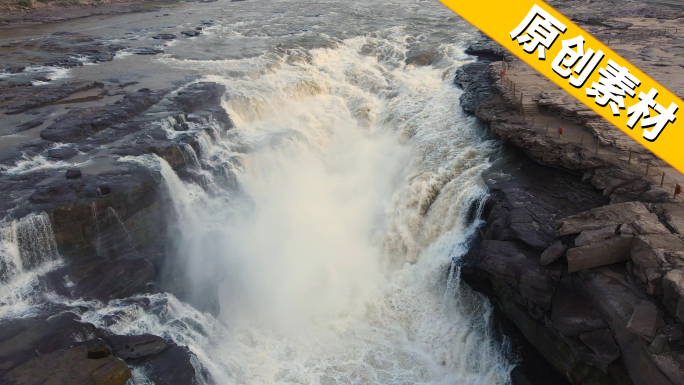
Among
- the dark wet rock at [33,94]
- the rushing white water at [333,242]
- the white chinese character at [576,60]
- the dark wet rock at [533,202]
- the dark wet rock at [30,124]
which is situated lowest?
the rushing white water at [333,242]

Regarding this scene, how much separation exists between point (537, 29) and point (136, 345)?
10.5m

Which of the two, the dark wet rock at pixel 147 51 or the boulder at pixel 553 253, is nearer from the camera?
the boulder at pixel 553 253

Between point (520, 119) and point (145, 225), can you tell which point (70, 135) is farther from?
point (520, 119)

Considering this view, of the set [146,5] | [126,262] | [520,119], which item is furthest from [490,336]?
[146,5]

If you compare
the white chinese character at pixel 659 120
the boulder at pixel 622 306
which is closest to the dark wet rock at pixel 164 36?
the boulder at pixel 622 306

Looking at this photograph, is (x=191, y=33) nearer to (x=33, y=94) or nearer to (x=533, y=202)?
(x=33, y=94)

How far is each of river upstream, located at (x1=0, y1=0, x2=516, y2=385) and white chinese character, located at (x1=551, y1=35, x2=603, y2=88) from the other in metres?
8.25

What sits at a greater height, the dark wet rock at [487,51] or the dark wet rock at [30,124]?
the dark wet rock at [487,51]

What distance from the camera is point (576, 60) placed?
6137 mm

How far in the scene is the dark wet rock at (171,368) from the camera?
11.3m

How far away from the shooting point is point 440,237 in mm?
15461

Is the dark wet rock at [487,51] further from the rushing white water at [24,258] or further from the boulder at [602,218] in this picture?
the rushing white water at [24,258]

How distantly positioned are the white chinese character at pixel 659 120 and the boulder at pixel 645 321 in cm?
414

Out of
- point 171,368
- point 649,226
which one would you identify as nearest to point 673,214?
point 649,226
